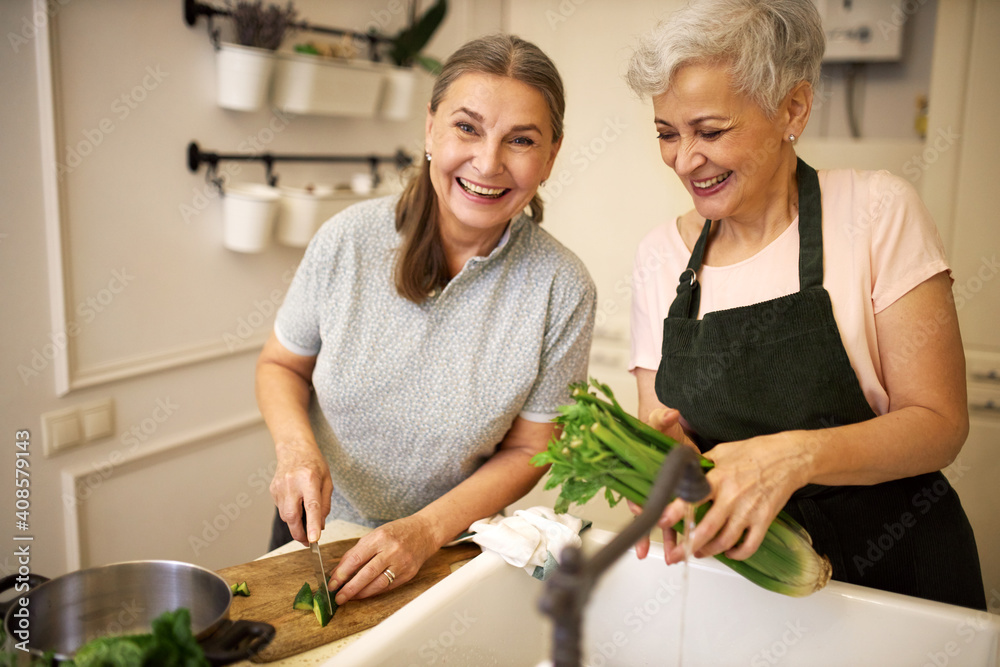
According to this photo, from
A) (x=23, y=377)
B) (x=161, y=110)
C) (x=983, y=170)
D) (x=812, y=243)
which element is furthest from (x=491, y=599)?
(x=983, y=170)

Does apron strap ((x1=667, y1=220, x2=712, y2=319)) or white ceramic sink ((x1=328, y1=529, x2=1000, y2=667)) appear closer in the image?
white ceramic sink ((x1=328, y1=529, x2=1000, y2=667))

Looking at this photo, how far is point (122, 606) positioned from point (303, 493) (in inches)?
11.7

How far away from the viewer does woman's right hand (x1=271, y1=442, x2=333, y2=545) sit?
1.14 m

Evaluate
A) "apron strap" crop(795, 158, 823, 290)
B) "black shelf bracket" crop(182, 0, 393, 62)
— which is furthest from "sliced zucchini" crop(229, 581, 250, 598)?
"black shelf bracket" crop(182, 0, 393, 62)

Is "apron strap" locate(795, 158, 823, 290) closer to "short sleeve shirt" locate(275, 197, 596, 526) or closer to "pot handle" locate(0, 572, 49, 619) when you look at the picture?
"short sleeve shirt" locate(275, 197, 596, 526)

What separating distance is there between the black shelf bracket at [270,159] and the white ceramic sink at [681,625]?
43.1 inches

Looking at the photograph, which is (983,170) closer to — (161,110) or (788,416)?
(788,416)

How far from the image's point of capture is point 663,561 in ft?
3.67

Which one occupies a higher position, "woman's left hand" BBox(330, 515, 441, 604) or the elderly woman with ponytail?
the elderly woman with ponytail

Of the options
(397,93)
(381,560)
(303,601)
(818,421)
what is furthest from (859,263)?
(397,93)

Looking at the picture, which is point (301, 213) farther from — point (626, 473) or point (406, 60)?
point (626, 473)

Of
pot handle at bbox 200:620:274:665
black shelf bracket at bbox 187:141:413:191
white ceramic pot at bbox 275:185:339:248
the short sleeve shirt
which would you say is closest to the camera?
pot handle at bbox 200:620:274:665

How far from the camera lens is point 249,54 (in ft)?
6.58

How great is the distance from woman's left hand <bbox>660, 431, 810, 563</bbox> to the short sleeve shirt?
466 mm
